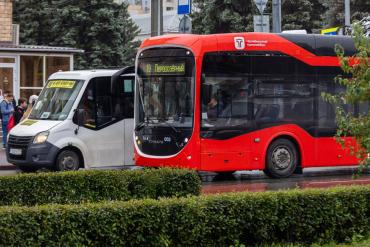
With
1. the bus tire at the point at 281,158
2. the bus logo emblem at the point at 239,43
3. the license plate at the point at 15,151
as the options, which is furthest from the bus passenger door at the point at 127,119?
the bus tire at the point at 281,158

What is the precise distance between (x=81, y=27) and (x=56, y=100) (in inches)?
915

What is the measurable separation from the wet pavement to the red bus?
398 millimetres

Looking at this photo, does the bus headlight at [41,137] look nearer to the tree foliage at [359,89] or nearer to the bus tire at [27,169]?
the bus tire at [27,169]

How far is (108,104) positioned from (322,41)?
5.52 metres

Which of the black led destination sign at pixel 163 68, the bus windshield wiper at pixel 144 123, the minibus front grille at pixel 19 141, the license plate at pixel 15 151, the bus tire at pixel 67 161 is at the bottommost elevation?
the bus tire at pixel 67 161

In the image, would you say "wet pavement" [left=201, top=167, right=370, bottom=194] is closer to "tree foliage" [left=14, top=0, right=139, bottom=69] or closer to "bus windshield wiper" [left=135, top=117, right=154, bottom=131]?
"bus windshield wiper" [left=135, top=117, right=154, bottom=131]

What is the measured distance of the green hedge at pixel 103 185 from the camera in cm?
1082

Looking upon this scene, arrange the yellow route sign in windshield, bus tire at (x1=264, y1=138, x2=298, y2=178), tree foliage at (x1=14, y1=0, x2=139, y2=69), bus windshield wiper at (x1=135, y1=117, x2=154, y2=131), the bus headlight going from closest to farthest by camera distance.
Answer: bus windshield wiper at (x1=135, y1=117, x2=154, y2=131) → bus tire at (x1=264, y1=138, x2=298, y2=178) → the bus headlight → the yellow route sign in windshield → tree foliage at (x1=14, y1=0, x2=139, y2=69)

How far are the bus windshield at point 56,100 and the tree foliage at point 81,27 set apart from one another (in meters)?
21.4

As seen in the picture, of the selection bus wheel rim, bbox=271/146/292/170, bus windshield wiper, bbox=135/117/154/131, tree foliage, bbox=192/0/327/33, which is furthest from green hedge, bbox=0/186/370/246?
tree foliage, bbox=192/0/327/33

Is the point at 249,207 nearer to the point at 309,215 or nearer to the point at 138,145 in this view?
the point at 309,215

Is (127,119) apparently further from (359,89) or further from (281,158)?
(359,89)

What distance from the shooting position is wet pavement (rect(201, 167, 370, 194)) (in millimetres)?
16189

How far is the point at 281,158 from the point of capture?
18.1 metres
